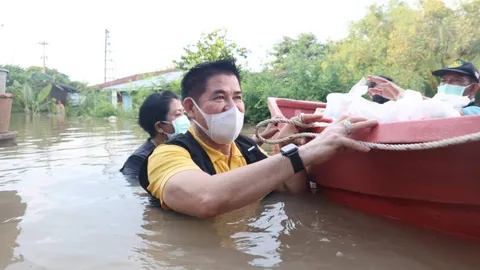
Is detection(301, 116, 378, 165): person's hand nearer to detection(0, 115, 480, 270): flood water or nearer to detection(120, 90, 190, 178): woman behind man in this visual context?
detection(0, 115, 480, 270): flood water

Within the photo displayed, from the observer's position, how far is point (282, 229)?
8.13ft

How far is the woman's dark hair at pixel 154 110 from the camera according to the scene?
390 centimetres

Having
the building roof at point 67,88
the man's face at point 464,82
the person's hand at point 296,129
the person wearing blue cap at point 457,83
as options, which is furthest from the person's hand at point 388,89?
the building roof at point 67,88

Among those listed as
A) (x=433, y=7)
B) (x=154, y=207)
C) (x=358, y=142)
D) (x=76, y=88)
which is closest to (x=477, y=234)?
(x=358, y=142)

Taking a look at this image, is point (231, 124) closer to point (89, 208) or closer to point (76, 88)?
point (89, 208)

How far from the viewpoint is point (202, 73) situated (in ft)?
8.45

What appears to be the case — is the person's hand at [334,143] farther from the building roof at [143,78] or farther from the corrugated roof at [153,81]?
the building roof at [143,78]

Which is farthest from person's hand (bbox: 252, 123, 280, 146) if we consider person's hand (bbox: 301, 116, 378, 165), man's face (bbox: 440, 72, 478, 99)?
man's face (bbox: 440, 72, 478, 99)

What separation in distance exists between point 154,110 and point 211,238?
189 cm

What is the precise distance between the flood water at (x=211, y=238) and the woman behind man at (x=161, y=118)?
0.65 m

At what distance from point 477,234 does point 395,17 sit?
1590cm

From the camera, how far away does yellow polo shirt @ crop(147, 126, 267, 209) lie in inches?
89.4

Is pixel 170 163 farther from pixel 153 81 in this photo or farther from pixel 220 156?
pixel 153 81

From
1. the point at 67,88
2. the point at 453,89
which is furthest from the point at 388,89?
the point at 67,88
